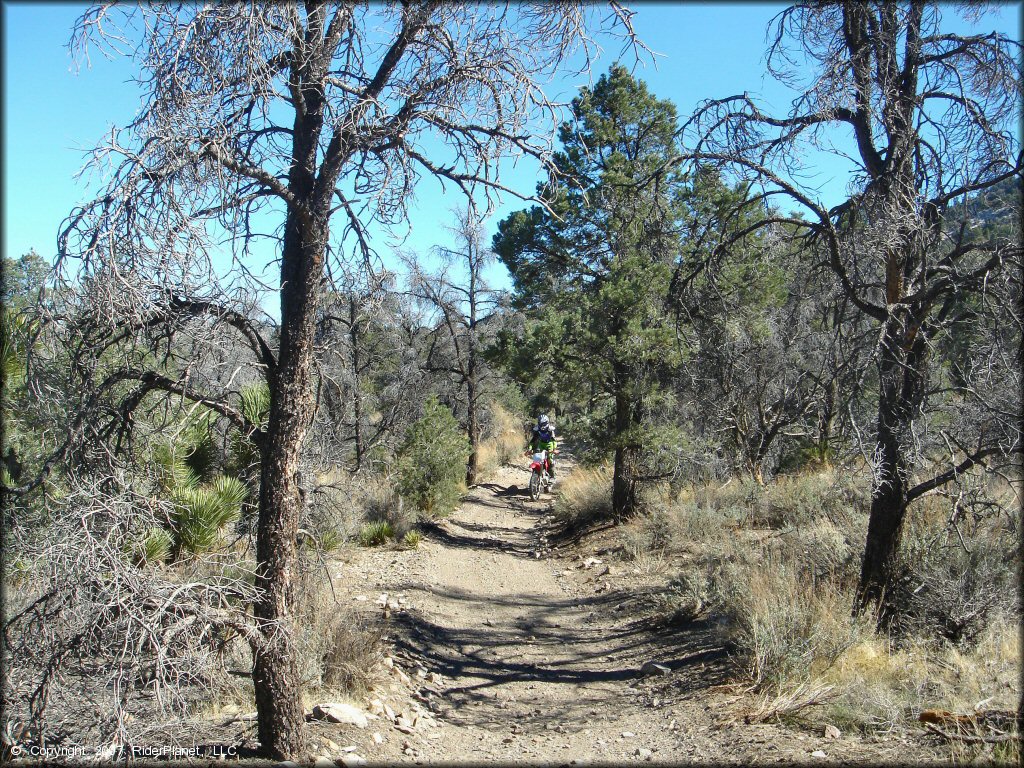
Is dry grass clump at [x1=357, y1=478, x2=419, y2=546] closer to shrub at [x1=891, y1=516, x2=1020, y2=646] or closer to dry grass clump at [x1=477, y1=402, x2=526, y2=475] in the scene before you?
shrub at [x1=891, y1=516, x2=1020, y2=646]

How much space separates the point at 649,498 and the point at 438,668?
758cm

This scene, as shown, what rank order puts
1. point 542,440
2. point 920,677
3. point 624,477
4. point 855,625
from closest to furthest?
point 920,677, point 855,625, point 624,477, point 542,440

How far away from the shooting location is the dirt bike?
19.7 metres

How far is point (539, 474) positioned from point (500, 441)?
13.8m

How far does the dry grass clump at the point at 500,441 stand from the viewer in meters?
28.4

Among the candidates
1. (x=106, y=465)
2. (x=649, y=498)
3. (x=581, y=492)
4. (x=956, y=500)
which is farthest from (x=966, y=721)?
(x=581, y=492)

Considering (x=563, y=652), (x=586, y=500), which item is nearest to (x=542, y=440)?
(x=586, y=500)

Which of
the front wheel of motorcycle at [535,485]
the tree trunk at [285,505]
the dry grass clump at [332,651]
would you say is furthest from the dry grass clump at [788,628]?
the front wheel of motorcycle at [535,485]

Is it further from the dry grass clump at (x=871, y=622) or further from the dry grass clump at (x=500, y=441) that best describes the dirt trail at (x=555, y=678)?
the dry grass clump at (x=500, y=441)

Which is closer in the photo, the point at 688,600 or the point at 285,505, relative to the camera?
the point at 285,505

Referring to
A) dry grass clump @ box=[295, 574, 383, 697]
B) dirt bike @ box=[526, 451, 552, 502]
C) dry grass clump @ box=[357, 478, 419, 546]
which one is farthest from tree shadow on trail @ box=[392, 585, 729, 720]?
dirt bike @ box=[526, 451, 552, 502]

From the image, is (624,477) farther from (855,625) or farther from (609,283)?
(855,625)

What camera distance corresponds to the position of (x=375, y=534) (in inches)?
504

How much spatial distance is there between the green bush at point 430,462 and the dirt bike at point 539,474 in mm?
4560
